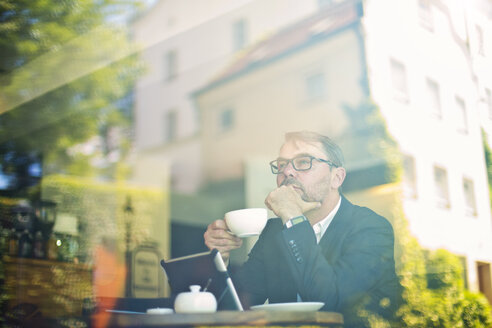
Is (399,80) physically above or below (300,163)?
above

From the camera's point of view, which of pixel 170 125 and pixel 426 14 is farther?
pixel 170 125

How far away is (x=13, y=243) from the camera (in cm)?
385

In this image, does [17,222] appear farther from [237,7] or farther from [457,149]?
[237,7]

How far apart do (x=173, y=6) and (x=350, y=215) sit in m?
10.1

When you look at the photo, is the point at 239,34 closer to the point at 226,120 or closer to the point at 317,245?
the point at 226,120

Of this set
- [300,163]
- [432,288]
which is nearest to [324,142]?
[300,163]

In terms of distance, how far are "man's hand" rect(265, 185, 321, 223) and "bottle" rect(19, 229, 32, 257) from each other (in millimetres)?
2308

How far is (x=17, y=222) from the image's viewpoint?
3979 mm

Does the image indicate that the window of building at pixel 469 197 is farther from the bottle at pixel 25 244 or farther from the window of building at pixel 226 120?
the window of building at pixel 226 120

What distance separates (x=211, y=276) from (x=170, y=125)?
1059 cm

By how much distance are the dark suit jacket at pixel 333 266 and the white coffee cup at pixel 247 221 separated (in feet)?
0.17

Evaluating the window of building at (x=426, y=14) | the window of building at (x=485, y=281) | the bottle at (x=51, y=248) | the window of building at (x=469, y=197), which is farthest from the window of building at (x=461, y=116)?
the bottle at (x=51, y=248)

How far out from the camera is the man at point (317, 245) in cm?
181

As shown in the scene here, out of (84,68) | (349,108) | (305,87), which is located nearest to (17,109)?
(84,68)
